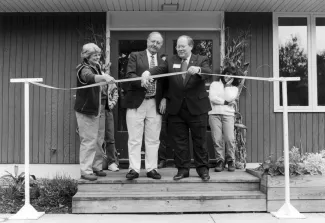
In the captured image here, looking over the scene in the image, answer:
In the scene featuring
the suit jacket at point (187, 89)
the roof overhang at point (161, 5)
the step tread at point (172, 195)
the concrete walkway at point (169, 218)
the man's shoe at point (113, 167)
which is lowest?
the concrete walkway at point (169, 218)

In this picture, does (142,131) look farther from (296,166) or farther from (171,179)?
(296,166)

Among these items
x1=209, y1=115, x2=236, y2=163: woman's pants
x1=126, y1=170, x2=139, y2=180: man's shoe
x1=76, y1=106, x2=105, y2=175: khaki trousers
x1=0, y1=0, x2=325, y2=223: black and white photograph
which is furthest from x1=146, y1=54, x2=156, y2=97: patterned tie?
x1=209, y1=115, x2=236, y2=163: woman's pants

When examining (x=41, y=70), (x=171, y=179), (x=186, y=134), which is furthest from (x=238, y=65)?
(x=41, y=70)

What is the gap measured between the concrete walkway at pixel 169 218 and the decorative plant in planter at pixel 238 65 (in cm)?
150

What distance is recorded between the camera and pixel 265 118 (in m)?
5.82

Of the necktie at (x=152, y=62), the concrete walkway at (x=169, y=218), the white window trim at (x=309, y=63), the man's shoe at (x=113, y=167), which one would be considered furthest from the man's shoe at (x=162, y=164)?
the white window trim at (x=309, y=63)

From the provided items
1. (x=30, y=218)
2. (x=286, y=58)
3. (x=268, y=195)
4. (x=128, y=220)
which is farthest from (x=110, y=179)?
(x=286, y=58)

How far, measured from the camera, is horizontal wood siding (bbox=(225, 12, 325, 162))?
5.81 meters

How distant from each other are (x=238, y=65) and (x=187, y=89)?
1.84 metres

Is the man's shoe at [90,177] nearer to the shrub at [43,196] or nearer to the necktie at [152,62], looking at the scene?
the shrub at [43,196]

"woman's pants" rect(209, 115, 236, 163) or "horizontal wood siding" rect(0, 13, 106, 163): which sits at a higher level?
"horizontal wood siding" rect(0, 13, 106, 163)

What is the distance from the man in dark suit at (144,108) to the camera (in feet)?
13.9

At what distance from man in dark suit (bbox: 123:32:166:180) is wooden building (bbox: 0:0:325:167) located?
1.50m

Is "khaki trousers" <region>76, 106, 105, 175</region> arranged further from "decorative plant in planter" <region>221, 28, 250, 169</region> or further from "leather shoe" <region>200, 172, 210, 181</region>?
"decorative plant in planter" <region>221, 28, 250, 169</region>
